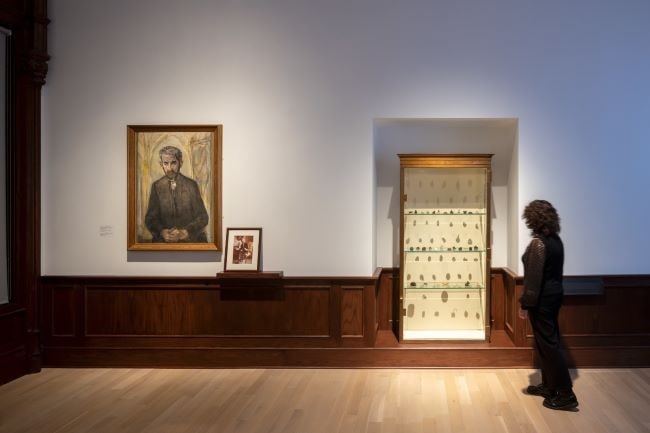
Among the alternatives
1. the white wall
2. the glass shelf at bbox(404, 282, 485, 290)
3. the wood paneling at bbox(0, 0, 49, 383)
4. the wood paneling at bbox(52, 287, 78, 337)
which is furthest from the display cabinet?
the wood paneling at bbox(0, 0, 49, 383)

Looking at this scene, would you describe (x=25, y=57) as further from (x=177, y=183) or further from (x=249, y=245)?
(x=249, y=245)

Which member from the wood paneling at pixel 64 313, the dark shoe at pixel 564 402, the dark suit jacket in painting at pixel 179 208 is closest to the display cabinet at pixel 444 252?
the dark shoe at pixel 564 402

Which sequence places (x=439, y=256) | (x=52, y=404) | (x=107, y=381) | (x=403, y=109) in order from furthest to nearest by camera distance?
(x=439, y=256)
(x=403, y=109)
(x=107, y=381)
(x=52, y=404)

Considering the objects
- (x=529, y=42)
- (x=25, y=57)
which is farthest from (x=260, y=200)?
(x=529, y=42)

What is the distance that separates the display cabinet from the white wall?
1.57 ft

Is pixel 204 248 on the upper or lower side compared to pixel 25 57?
lower

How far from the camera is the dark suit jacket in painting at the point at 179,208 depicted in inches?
246

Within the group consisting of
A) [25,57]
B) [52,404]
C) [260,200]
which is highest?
[25,57]

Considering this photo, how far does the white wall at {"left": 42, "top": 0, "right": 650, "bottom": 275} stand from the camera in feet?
20.1

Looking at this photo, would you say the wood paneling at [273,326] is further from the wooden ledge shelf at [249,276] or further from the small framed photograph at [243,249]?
the small framed photograph at [243,249]

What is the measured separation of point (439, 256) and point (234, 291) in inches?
88.7

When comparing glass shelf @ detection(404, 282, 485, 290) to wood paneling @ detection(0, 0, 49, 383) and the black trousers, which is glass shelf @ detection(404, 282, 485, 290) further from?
wood paneling @ detection(0, 0, 49, 383)

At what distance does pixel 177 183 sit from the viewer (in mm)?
6250

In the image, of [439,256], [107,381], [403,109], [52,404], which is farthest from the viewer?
[439,256]
